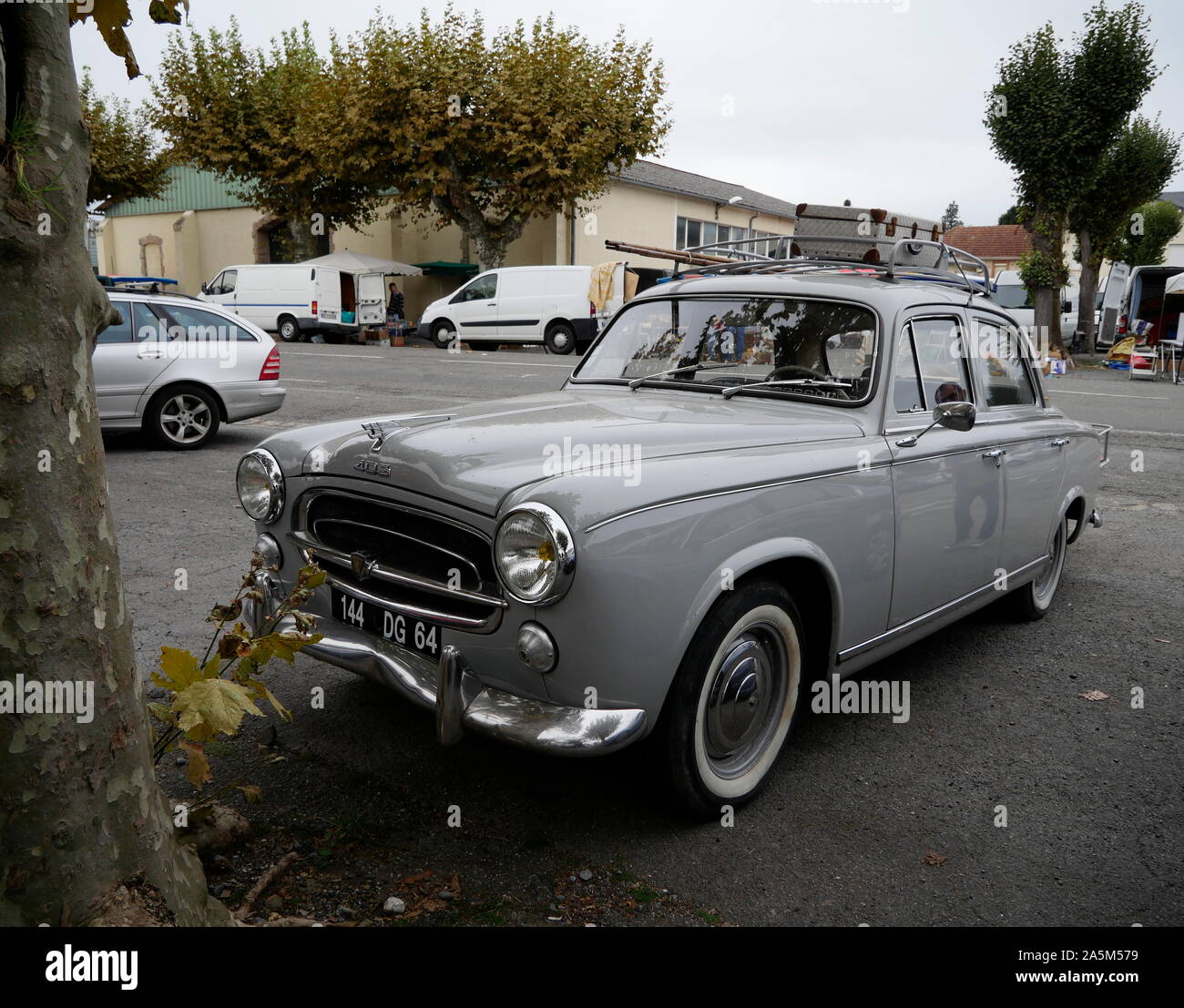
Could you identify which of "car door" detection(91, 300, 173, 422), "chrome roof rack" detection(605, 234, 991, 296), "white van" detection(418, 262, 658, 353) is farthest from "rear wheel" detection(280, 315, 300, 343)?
"chrome roof rack" detection(605, 234, 991, 296)

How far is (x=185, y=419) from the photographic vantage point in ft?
31.5

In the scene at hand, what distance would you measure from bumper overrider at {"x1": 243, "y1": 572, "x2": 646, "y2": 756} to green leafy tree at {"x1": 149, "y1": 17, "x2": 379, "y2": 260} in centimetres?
3123

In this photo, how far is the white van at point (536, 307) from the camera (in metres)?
24.2

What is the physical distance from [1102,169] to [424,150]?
57.8 ft

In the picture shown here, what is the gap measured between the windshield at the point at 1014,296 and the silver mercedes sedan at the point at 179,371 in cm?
2806

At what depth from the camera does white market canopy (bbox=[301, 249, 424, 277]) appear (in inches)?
1187

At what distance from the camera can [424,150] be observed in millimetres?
27844

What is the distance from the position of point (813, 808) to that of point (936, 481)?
138 cm

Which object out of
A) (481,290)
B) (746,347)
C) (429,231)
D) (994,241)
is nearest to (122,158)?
(429,231)

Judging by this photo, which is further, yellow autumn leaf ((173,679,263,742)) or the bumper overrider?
the bumper overrider

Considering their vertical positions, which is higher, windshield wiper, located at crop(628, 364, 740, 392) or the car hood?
windshield wiper, located at crop(628, 364, 740, 392)

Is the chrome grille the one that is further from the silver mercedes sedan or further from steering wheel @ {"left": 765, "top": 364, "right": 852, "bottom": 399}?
the silver mercedes sedan

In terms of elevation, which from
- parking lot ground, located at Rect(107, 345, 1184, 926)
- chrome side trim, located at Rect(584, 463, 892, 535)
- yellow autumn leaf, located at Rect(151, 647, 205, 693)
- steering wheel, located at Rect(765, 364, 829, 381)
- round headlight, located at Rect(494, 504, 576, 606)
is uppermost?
steering wheel, located at Rect(765, 364, 829, 381)
